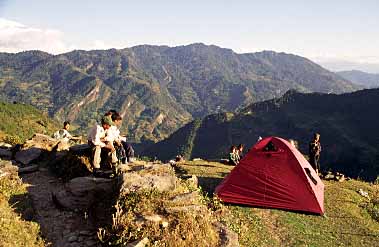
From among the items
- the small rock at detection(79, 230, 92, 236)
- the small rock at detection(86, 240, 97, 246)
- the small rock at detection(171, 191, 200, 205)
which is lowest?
the small rock at detection(86, 240, 97, 246)

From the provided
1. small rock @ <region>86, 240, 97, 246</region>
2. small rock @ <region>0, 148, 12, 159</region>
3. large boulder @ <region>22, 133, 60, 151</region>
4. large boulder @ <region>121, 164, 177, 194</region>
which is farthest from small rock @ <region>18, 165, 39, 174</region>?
small rock @ <region>86, 240, 97, 246</region>

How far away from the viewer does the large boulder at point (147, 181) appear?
12.1m

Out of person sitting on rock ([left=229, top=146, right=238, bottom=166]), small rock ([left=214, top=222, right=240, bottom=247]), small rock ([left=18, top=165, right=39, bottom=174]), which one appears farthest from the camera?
person sitting on rock ([left=229, top=146, right=238, bottom=166])

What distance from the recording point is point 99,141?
15.1 meters

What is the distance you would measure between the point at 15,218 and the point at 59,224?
1.27 meters

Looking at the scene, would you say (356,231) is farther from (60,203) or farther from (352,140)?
(352,140)

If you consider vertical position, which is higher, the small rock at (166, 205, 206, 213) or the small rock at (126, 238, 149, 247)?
the small rock at (166, 205, 206, 213)

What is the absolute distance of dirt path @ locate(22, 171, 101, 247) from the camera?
Answer: 34.7 ft

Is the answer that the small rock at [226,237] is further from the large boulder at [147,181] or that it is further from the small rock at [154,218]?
the large boulder at [147,181]

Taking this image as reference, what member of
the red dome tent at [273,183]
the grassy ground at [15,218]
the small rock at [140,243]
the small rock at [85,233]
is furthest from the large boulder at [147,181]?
the red dome tent at [273,183]

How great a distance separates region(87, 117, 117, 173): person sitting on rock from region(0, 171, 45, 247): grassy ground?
9.10 ft

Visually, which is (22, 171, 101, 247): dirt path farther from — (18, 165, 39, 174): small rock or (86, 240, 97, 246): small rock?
(18, 165, 39, 174): small rock

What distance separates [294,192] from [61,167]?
405 inches

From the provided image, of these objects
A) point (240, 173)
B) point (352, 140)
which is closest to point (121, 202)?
point (240, 173)
